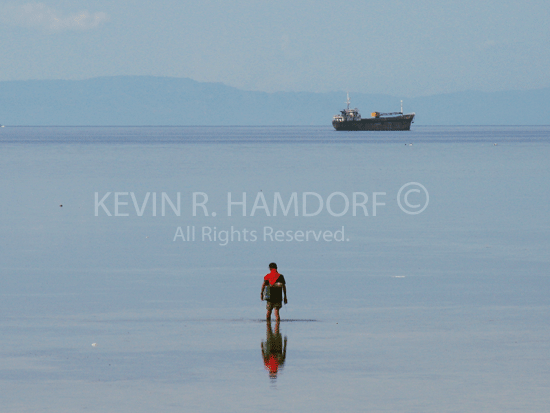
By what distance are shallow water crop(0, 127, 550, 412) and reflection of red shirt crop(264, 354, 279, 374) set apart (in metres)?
0.17

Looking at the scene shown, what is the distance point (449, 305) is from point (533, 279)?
4.62 metres

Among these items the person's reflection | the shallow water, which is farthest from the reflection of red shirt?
the shallow water

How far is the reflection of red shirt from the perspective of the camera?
15773 mm

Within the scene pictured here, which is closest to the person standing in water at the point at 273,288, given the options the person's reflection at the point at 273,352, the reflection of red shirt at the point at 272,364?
the person's reflection at the point at 273,352

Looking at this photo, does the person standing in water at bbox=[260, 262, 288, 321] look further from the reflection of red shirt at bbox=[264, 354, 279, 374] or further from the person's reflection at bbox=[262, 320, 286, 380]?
the reflection of red shirt at bbox=[264, 354, 279, 374]

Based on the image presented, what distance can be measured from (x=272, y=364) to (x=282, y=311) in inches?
198

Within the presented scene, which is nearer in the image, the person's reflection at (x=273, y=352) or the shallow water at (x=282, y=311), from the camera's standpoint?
the shallow water at (x=282, y=311)

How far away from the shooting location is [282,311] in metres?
21.2

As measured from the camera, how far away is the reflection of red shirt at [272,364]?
621 inches

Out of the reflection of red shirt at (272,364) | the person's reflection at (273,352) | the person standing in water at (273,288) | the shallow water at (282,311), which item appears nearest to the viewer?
the shallow water at (282,311)

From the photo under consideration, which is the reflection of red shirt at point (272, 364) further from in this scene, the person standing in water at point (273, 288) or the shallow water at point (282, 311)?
the person standing in water at point (273, 288)

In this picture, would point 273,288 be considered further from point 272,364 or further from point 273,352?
point 272,364

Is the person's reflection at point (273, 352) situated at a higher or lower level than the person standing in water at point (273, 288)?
lower

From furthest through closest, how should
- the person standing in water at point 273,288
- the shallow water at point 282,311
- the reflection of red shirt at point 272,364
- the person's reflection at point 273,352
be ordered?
the person standing in water at point 273,288 < the person's reflection at point 273,352 < the reflection of red shirt at point 272,364 < the shallow water at point 282,311
